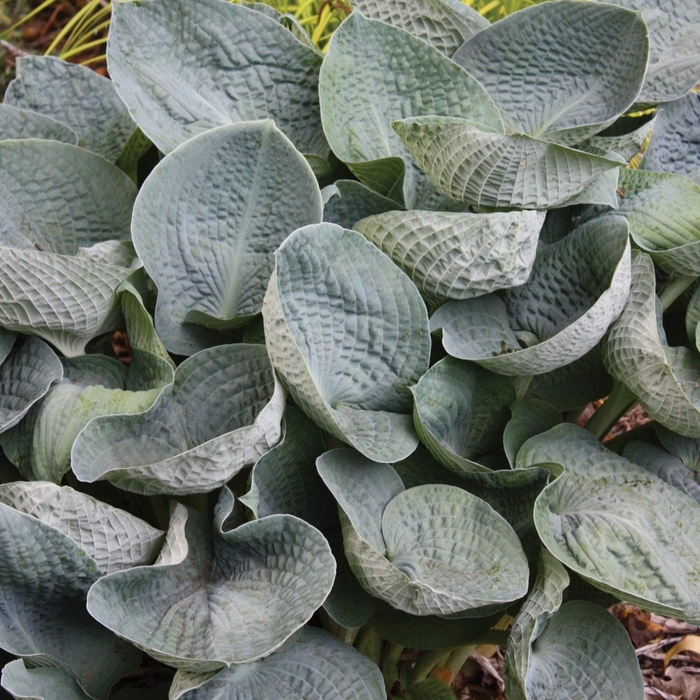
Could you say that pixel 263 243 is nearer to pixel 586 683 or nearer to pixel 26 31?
pixel 586 683

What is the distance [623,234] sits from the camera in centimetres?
87

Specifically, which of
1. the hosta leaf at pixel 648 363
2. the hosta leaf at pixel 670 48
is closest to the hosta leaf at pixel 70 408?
the hosta leaf at pixel 648 363

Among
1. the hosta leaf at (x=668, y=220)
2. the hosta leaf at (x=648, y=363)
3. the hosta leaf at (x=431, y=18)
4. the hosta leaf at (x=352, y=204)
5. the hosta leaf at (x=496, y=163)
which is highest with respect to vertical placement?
the hosta leaf at (x=431, y=18)

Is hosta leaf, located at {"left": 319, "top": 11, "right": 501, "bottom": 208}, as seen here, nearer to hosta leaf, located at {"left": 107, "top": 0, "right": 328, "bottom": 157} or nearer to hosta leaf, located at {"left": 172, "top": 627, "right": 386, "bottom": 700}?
hosta leaf, located at {"left": 107, "top": 0, "right": 328, "bottom": 157}

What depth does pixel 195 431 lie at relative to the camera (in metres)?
0.87

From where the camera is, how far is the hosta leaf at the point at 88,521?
77 centimetres

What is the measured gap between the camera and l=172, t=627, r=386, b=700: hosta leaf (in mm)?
797

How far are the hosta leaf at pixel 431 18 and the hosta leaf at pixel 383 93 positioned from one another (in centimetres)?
11

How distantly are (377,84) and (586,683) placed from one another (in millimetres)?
703

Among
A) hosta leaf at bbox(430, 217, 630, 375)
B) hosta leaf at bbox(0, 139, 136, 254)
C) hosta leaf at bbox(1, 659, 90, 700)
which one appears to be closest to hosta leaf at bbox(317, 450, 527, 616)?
Answer: hosta leaf at bbox(430, 217, 630, 375)

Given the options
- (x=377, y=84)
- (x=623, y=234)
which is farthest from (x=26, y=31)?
(x=623, y=234)

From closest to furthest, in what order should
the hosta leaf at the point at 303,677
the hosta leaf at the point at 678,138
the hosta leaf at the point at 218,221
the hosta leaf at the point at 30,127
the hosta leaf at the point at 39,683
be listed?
1. the hosta leaf at the point at 39,683
2. the hosta leaf at the point at 303,677
3. the hosta leaf at the point at 218,221
4. the hosta leaf at the point at 30,127
5. the hosta leaf at the point at 678,138

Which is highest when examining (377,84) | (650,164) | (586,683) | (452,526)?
(377,84)

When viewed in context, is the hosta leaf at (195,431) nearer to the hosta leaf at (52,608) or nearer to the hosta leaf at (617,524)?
the hosta leaf at (52,608)
